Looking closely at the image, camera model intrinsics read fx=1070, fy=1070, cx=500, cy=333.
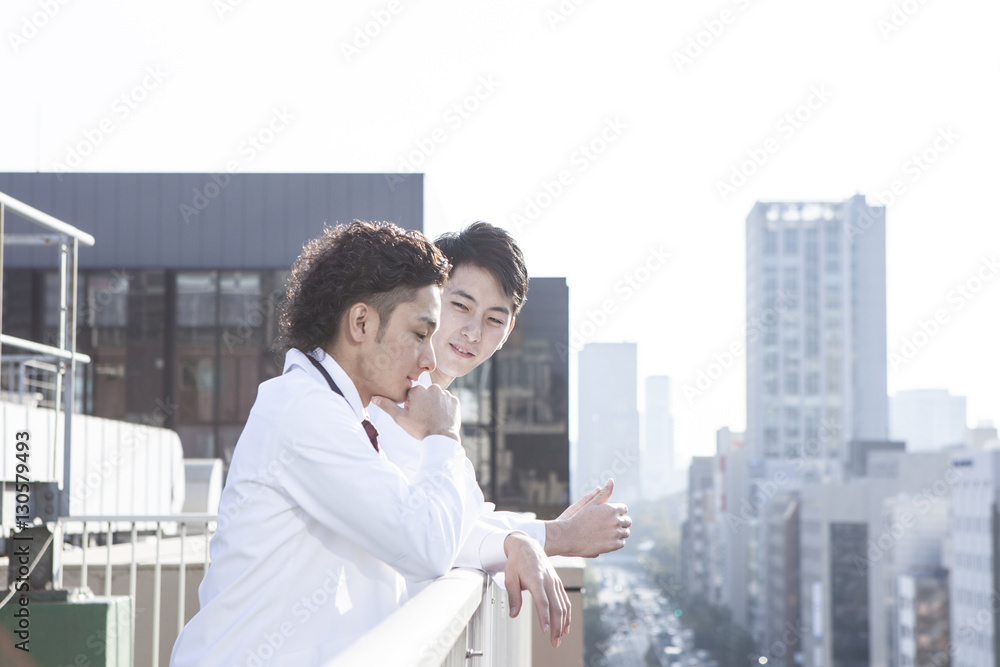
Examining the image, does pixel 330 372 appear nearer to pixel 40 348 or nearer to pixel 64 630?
pixel 40 348

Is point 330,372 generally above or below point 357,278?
below

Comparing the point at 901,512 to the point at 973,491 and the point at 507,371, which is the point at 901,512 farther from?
the point at 507,371

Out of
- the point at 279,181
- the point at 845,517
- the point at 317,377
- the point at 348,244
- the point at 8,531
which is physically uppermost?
the point at 279,181

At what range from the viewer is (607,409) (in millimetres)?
73625

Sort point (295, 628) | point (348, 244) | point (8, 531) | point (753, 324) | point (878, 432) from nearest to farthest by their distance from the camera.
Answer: point (295, 628)
point (348, 244)
point (8, 531)
point (878, 432)
point (753, 324)

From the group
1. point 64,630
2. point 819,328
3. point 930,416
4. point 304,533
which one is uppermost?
point 819,328

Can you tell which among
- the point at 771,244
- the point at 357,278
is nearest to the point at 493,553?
the point at 357,278

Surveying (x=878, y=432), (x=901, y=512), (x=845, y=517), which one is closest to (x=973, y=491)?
(x=901, y=512)

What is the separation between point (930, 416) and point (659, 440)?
37.0m

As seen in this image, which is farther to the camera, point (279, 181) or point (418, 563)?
point (279, 181)

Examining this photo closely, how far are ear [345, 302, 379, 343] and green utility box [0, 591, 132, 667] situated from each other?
355 cm

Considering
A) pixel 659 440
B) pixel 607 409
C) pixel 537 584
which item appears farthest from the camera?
pixel 659 440

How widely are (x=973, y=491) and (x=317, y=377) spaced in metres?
68.2

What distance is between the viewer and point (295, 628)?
1.82m
